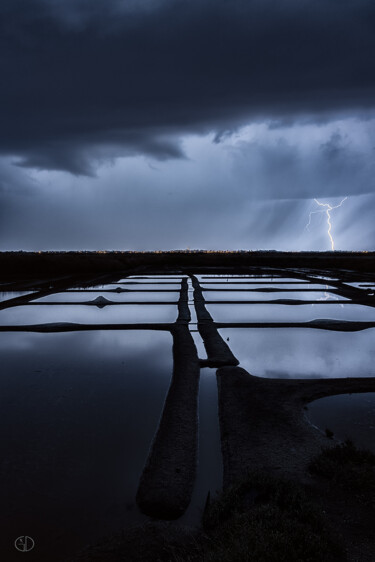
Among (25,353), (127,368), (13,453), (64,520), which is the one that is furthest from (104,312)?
(64,520)

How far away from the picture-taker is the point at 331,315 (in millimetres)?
19156

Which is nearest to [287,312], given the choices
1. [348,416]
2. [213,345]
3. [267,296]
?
[267,296]

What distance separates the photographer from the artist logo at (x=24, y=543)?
4072 mm

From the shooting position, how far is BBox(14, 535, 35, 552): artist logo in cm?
407

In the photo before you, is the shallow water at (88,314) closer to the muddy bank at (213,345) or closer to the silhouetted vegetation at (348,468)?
the muddy bank at (213,345)

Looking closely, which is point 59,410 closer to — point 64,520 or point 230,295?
point 64,520

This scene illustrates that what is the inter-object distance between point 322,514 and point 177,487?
1.79 meters

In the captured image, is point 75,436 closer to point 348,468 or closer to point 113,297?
point 348,468

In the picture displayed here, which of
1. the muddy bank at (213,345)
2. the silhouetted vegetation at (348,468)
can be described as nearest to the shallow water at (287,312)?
the muddy bank at (213,345)

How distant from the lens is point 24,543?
415 cm

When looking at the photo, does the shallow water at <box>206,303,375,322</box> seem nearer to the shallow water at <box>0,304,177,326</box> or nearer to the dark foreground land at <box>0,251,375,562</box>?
the shallow water at <box>0,304,177,326</box>

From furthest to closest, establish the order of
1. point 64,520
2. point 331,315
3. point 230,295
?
point 230,295, point 331,315, point 64,520

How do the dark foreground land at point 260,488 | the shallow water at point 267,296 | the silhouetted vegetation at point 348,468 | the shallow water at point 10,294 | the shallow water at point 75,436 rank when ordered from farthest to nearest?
1. the shallow water at point 267,296
2. the shallow water at point 10,294
3. the silhouetted vegetation at point 348,468
4. the shallow water at point 75,436
5. the dark foreground land at point 260,488

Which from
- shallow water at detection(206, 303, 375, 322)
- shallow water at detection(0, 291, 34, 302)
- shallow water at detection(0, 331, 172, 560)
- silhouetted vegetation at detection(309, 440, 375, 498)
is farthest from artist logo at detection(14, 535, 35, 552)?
shallow water at detection(0, 291, 34, 302)
